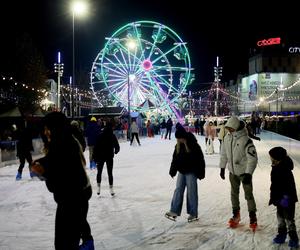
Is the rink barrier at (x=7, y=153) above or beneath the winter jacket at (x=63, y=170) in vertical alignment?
beneath

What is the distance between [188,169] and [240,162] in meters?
0.77

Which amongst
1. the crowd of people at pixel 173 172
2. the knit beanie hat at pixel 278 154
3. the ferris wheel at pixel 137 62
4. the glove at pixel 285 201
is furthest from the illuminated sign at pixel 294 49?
the glove at pixel 285 201

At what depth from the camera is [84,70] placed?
74.9 meters

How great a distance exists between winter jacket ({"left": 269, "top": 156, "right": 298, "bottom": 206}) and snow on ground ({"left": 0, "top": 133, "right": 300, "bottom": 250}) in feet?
1.97

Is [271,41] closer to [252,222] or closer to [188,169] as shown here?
[188,169]

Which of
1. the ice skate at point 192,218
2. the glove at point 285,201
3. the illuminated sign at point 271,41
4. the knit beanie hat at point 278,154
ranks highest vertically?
the illuminated sign at point 271,41

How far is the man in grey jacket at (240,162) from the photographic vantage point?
6434mm

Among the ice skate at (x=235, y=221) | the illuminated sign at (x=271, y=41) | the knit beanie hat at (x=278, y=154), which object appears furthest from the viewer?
the illuminated sign at (x=271, y=41)

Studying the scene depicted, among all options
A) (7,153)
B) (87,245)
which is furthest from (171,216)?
(7,153)

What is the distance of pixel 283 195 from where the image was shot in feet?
18.2

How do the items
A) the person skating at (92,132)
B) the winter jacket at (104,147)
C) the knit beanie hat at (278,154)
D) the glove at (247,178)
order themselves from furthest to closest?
the person skating at (92,132)
the winter jacket at (104,147)
the glove at (247,178)
the knit beanie hat at (278,154)

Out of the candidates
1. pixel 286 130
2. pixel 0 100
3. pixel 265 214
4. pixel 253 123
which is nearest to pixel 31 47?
pixel 0 100

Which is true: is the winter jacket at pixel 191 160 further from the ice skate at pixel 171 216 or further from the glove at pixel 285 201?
the glove at pixel 285 201

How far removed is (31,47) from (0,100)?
8777 mm
